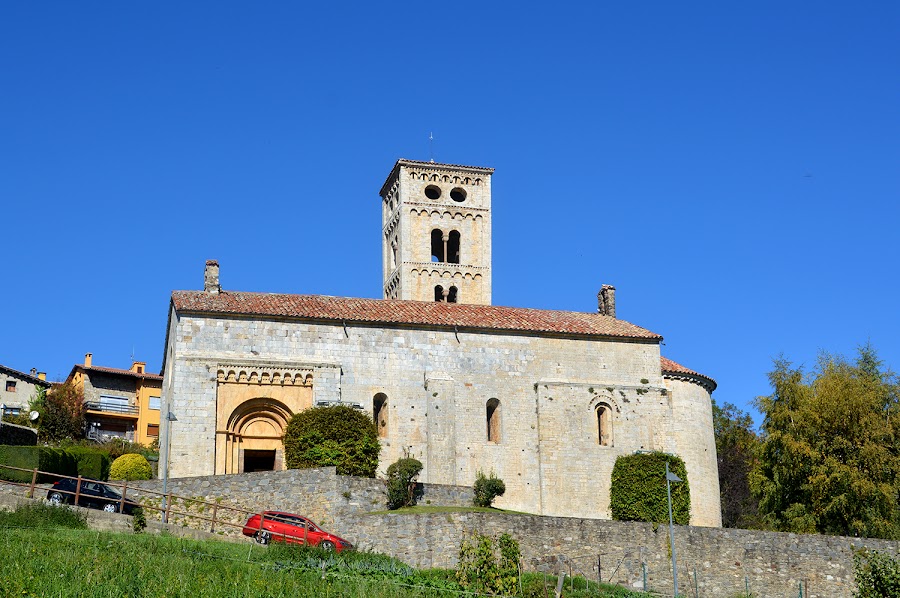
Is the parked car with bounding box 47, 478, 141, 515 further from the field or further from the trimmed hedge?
the field

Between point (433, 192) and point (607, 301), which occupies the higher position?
point (433, 192)

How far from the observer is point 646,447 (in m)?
48.1

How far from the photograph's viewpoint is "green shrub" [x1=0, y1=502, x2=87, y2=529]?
103ft

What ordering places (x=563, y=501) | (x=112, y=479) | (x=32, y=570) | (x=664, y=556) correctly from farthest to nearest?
(x=563, y=501), (x=112, y=479), (x=664, y=556), (x=32, y=570)

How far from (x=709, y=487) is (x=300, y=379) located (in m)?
18.8

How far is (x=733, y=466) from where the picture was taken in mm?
69500

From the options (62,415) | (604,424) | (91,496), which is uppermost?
(62,415)

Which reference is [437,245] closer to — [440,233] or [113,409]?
[440,233]

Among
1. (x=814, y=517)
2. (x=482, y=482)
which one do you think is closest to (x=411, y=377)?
(x=482, y=482)

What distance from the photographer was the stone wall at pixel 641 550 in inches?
1444

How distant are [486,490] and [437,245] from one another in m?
23.1

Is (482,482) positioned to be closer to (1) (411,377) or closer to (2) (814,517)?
(1) (411,377)

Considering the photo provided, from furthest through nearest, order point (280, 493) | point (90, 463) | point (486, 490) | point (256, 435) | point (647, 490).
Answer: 1. point (90, 463)
2. point (647, 490)
3. point (256, 435)
4. point (486, 490)
5. point (280, 493)

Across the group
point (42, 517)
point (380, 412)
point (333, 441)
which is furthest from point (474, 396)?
point (42, 517)
